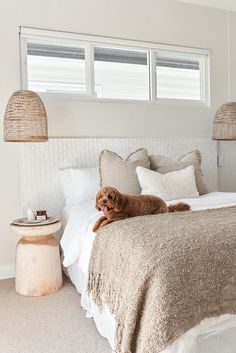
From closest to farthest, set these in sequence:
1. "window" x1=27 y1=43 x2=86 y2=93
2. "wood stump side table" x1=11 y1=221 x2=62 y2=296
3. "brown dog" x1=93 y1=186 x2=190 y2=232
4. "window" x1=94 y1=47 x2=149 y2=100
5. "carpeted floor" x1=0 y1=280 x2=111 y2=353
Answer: "carpeted floor" x1=0 y1=280 x2=111 y2=353 < "brown dog" x1=93 y1=186 x2=190 y2=232 < "wood stump side table" x1=11 y1=221 x2=62 y2=296 < "window" x1=27 y1=43 x2=86 y2=93 < "window" x1=94 y1=47 x2=149 y2=100

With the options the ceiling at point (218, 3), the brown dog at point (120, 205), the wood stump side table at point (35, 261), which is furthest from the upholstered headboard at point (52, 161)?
the ceiling at point (218, 3)

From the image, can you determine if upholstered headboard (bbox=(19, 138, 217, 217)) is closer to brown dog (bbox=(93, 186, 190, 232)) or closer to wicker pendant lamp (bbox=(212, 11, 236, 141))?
wicker pendant lamp (bbox=(212, 11, 236, 141))

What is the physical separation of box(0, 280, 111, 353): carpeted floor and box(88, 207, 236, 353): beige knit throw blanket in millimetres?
396

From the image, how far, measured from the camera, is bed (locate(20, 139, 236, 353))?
4.54 ft

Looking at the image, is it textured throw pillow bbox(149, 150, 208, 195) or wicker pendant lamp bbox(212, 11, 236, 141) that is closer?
textured throw pillow bbox(149, 150, 208, 195)

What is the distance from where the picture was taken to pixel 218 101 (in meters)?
3.74

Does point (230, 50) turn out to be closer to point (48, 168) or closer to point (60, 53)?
point (60, 53)

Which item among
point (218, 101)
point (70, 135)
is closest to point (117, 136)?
point (70, 135)

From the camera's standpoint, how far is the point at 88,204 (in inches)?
103

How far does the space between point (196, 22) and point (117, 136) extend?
1.54m

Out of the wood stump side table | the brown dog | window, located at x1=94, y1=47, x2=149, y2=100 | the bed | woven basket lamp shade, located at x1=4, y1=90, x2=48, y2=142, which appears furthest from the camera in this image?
window, located at x1=94, y1=47, x2=149, y2=100

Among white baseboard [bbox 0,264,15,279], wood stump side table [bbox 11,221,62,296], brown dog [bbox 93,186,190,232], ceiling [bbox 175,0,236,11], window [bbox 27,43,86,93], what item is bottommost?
white baseboard [bbox 0,264,15,279]

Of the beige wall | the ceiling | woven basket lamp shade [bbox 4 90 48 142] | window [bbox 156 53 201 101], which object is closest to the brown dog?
woven basket lamp shade [bbox 4 90 48 142]

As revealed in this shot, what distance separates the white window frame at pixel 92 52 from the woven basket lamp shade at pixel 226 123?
0.35 meters
